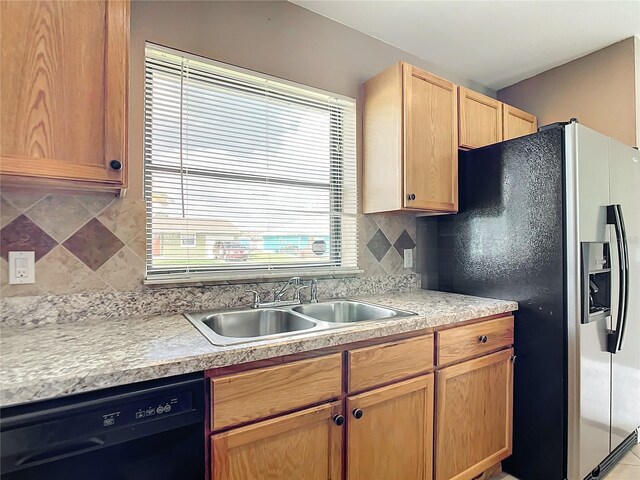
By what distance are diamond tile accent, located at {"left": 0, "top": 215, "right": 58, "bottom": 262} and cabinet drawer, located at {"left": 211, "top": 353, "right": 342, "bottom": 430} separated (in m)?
0.90

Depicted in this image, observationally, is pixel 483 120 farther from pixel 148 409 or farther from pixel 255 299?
pixel 148 409

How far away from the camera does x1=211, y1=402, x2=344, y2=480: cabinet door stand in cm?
106

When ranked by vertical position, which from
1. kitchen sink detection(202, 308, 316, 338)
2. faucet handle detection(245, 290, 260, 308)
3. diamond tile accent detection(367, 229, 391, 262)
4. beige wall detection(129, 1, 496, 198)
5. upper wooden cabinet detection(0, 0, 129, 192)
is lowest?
kitchen sink detection(202, 308, 316, 338)

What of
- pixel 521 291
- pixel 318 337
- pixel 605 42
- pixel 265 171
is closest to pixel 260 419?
pixel 318 337

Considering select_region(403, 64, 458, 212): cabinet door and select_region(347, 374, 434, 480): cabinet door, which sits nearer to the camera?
select_region(347, 374, 434, 480): cabinet door

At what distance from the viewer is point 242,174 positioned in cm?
183

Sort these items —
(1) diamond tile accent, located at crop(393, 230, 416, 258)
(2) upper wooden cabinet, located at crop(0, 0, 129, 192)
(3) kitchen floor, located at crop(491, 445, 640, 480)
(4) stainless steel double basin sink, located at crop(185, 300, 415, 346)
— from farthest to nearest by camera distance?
(1) diamond tile accent, located at crop(393, 230, 416, 258)
(3) kitchen floor, located at crop(491, 445, 640, 480)
(4) stainless steel double basin sink, located at crop(185, 300, 415, 346)
(2) upper wooden cabinet, located at crop(0, 0, 129, 192)

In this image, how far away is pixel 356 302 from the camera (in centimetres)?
193

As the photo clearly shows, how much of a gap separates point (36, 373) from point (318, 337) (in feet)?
2.54

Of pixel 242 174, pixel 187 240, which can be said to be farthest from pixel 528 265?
pixel 187 240

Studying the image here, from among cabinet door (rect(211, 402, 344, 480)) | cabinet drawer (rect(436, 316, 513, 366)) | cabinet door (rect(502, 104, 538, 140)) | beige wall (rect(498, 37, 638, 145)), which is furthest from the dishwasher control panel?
beige wall (rect(498, 37, 638, 145))

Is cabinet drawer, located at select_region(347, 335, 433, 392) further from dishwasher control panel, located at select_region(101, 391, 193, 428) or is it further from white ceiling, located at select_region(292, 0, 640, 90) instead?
white ceiling, located at select_region(292, 0, 640, 90)

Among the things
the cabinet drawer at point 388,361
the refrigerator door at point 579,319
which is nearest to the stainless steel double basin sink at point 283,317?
the cabinet drawer at point 388,361

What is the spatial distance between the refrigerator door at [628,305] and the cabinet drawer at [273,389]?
164 cm
